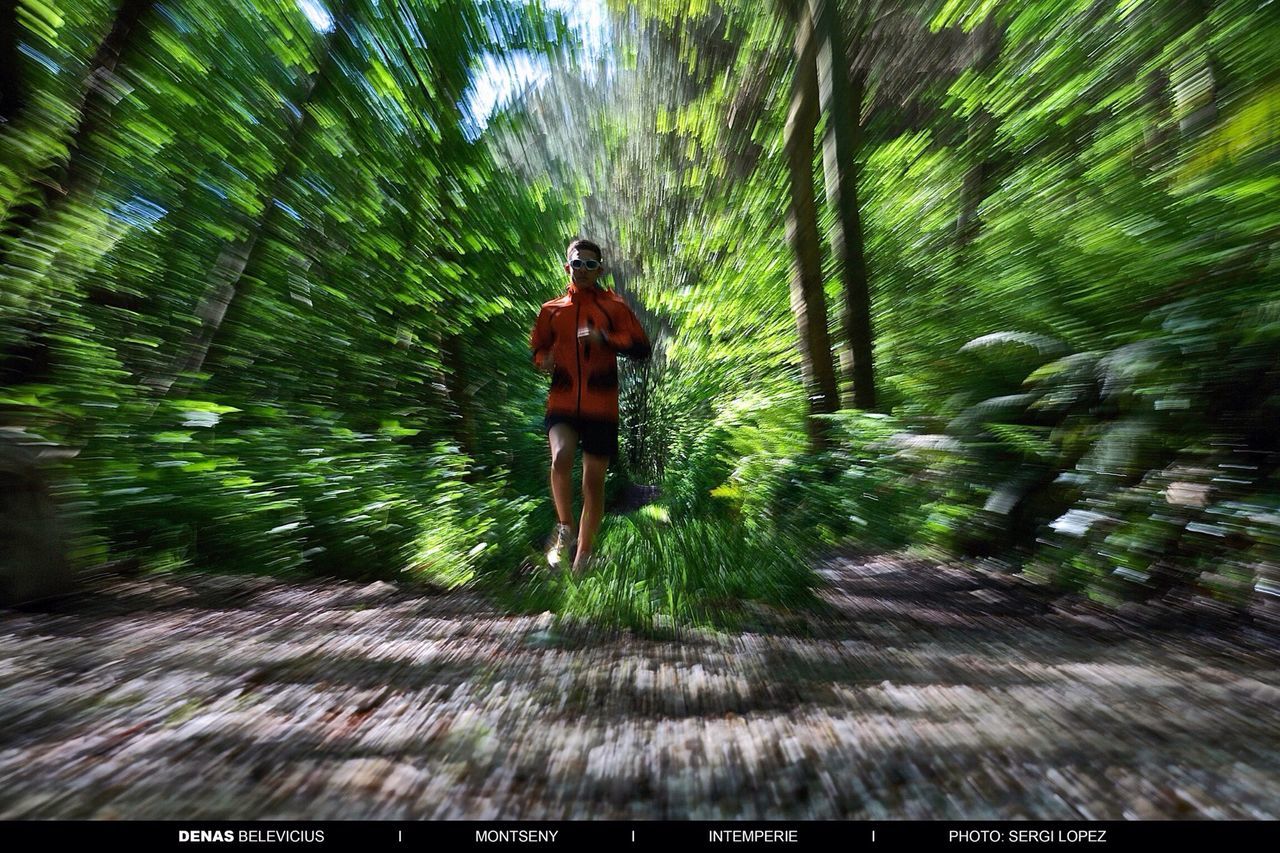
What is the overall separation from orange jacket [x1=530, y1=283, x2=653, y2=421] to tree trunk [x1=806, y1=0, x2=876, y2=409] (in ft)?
6.80

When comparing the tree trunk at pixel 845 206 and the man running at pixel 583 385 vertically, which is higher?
the tree trunk at pixel 845 206

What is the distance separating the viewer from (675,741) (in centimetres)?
113

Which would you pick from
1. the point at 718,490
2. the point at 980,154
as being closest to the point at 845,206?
the point at 980,154

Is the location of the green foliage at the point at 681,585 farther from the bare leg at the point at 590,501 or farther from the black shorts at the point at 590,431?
the black shorts at the point at 590,431

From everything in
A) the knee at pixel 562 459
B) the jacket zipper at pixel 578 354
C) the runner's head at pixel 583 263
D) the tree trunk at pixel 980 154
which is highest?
the tree trunk at pixel 980 154

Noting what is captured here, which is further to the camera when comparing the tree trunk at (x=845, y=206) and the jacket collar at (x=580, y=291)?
the tree trunk at (x=845, y=206)

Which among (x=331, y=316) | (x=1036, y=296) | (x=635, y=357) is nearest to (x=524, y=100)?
(x=331, y=316)

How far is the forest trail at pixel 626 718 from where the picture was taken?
3.00 feet

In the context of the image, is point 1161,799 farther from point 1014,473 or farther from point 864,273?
point 864,273

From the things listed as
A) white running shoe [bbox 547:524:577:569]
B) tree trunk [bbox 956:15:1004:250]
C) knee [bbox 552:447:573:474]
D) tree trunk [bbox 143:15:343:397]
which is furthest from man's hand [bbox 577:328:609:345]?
tree trunk [bbox 956:15:1004:250]

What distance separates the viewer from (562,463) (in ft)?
11.2

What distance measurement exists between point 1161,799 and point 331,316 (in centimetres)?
588

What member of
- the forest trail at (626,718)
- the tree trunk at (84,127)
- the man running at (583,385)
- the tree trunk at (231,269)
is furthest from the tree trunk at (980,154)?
the tree trunk at (84,127)

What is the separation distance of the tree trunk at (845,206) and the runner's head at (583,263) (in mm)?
2328
